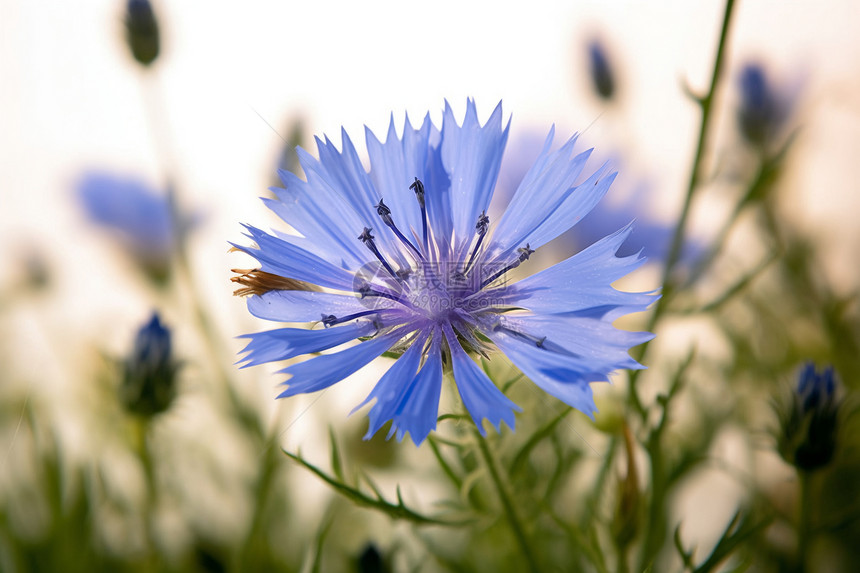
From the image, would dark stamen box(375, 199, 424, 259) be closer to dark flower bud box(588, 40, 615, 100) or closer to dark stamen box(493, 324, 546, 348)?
dark stamen box(493, 324, 546, 348)

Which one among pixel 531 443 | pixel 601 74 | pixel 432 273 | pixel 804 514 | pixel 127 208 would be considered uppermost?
pixel 127 208

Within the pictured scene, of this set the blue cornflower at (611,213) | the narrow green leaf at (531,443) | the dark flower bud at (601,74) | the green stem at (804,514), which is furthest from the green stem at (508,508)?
the dark flower bud at (601,74)

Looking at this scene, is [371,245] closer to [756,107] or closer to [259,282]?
[259,282]

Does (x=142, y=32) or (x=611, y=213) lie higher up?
(x=142, y=32)

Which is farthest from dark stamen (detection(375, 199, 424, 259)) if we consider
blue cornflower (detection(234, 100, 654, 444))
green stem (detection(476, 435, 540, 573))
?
green stem (detection(476, 435, 540, 573))

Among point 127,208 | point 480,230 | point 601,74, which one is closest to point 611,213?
point 601,74

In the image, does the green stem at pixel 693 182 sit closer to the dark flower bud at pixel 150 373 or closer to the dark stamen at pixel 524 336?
the dark stamen at pixel 524 336
